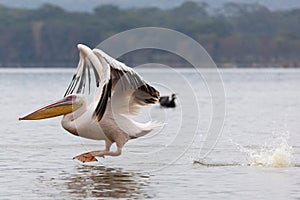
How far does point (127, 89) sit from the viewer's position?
11.0m

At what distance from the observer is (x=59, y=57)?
98062 mm

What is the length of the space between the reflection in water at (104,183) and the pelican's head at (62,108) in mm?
735

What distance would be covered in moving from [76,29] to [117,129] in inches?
3567

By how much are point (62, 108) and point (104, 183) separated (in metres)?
1.12

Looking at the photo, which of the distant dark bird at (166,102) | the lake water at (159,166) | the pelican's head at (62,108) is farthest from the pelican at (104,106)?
the distant dark bird at (166,102)

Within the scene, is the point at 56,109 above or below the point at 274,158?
above

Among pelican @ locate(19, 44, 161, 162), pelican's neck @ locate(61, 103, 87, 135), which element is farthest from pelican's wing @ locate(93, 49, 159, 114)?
pelican's neck @ locate(61, 103, 87, 135)

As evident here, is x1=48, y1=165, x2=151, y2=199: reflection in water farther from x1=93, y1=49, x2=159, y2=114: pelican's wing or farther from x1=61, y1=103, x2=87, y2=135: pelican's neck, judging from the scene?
x1=93, y1=49, x2=159, y2=114: pelican's wing

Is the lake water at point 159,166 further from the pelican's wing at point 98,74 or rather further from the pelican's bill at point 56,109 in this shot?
the pelican's wing at point 98,74

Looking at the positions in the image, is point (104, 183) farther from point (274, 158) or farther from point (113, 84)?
point (274, 158)

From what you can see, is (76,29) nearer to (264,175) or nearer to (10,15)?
(10,15)

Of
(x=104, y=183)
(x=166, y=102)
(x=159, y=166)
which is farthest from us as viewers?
(x=166, y=102)

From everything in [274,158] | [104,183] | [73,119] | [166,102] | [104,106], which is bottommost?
[166,102]

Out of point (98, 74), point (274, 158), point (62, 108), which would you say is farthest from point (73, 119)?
point (274, 158)
